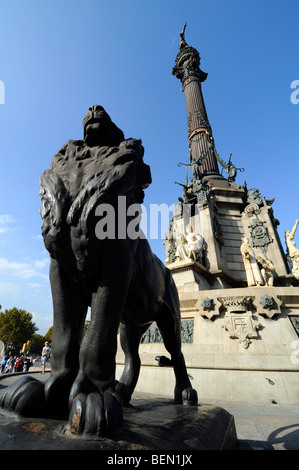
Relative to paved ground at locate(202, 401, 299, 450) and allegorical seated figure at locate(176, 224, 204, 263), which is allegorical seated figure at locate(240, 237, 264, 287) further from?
paved ground at locate(202, 401, 299, 450)

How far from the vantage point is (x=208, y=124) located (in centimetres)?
2302

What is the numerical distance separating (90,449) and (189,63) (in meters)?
35.2

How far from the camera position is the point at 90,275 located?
160 cm

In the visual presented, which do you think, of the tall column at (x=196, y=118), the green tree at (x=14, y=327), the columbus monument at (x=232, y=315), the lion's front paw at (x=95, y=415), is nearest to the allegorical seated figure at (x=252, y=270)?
the columbus monument at (x=232, y=315)

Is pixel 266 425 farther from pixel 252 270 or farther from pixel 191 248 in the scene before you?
pixel 191 248

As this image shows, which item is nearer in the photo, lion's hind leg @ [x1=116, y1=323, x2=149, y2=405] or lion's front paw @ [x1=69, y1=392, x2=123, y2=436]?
lion's front paw @ [x1=69, y1=392, x2=123, y2=436]

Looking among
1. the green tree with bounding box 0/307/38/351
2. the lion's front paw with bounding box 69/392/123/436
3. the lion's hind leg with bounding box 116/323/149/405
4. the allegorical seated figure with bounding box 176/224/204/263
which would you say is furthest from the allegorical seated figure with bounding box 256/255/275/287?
the green tree with bounding box 0/307/38/351

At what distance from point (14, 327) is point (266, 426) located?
50800 millimetres

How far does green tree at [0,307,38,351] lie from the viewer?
4359 cm

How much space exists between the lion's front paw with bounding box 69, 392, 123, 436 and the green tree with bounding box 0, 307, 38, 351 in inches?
2033

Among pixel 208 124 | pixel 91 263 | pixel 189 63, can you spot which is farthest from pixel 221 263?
pixel 189 63

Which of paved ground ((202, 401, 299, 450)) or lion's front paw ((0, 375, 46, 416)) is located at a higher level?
lion's front paw ((0, 375, 46, 416))

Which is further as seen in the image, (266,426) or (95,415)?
(266,426)

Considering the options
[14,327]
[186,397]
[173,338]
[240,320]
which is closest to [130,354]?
[173,338]
